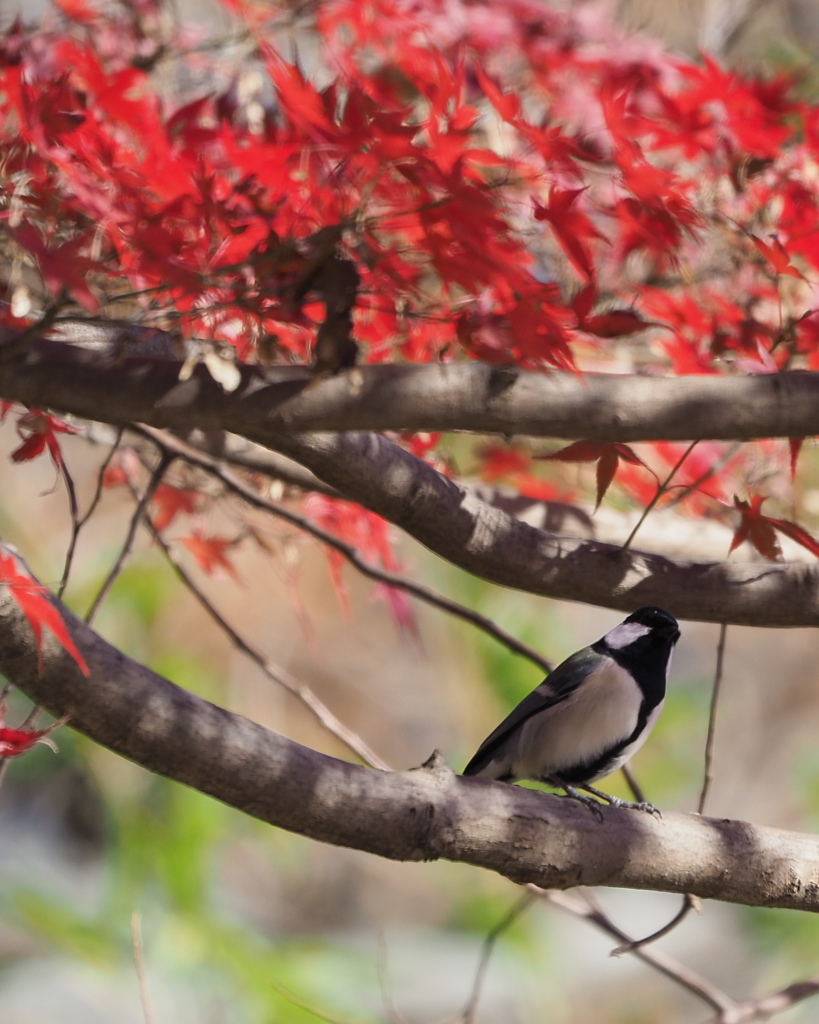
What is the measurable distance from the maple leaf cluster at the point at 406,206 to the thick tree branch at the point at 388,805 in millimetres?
429

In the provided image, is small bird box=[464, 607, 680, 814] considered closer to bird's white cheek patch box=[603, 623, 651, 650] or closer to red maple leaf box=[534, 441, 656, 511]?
bird's white cheek patch box=[603, 623, 651, 650]

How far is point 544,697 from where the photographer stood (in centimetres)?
240

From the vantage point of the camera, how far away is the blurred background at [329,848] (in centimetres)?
603

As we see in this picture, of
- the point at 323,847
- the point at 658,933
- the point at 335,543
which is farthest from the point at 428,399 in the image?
the point at 323,847

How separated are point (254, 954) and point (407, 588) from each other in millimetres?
4729

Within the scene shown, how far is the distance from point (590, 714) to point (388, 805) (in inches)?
39.7

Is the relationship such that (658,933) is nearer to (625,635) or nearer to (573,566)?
(573,566)

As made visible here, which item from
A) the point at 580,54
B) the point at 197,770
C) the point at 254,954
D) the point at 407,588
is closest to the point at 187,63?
the point at 580,54

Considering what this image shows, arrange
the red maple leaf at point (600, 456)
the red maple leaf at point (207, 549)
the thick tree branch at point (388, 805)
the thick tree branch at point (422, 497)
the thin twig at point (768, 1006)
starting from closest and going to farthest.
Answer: the thick tree branch at point (422, 497) < the thick tree branch at point (388, 805) < the red maple leaf at point (600, 456) < the thin twig at point (768, 1006) < the red maple leaf at point (207, 549)

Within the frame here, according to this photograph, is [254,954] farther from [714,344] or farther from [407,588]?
[714,344]

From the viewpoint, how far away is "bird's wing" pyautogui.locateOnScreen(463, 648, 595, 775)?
2387 mm

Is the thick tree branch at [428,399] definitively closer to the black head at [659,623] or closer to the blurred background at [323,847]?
the black head at [659,623]

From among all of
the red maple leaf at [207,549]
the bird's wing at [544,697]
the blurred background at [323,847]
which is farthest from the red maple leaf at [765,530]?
the blurred background at [323,847]

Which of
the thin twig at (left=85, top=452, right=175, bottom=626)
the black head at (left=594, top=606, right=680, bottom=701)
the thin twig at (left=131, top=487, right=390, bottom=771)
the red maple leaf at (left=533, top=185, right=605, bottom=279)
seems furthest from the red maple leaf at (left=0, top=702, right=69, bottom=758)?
the black head at (left=594, top=606, right=680, bottom=701)
